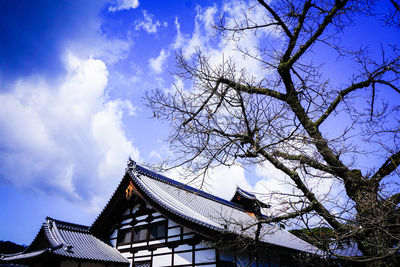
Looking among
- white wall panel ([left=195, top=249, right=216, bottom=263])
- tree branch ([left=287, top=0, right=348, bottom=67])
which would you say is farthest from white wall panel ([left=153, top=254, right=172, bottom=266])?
tree branch ([left=287, top=0, right=348, bottom=67])

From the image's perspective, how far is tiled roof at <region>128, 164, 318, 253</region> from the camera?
9.66 metres

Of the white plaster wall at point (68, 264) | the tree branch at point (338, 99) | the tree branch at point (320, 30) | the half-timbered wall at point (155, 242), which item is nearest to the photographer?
the tree branch at point (320, 30)

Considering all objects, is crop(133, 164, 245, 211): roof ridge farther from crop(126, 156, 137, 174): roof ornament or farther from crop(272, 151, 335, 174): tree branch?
crop(272, 151, 335, 174): tree branch

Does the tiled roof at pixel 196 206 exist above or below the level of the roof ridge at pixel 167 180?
below

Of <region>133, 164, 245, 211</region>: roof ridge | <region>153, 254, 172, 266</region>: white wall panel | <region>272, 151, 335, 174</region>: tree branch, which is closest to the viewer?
<region>272, 151, 335, 174</region>: tree branch

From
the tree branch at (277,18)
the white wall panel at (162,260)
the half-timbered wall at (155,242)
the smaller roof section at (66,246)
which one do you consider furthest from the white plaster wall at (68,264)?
the tree branch at (277,18)

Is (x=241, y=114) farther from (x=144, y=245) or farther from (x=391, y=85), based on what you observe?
(x=144, y=245)

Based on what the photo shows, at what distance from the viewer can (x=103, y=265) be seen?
12172mm

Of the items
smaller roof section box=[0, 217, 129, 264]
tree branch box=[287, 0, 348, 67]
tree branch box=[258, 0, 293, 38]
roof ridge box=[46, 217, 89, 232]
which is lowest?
smaller roof section box=[0, 217, 129, 264]

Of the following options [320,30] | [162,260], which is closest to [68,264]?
[162,260]

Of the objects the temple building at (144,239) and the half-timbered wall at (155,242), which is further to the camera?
the half-timbered wall at (155,242)

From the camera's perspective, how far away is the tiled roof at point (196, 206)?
9.66 metres

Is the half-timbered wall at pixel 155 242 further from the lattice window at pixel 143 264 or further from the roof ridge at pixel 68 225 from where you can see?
the roof ridge at pixel 68 225

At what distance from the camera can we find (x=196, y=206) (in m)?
14.5
